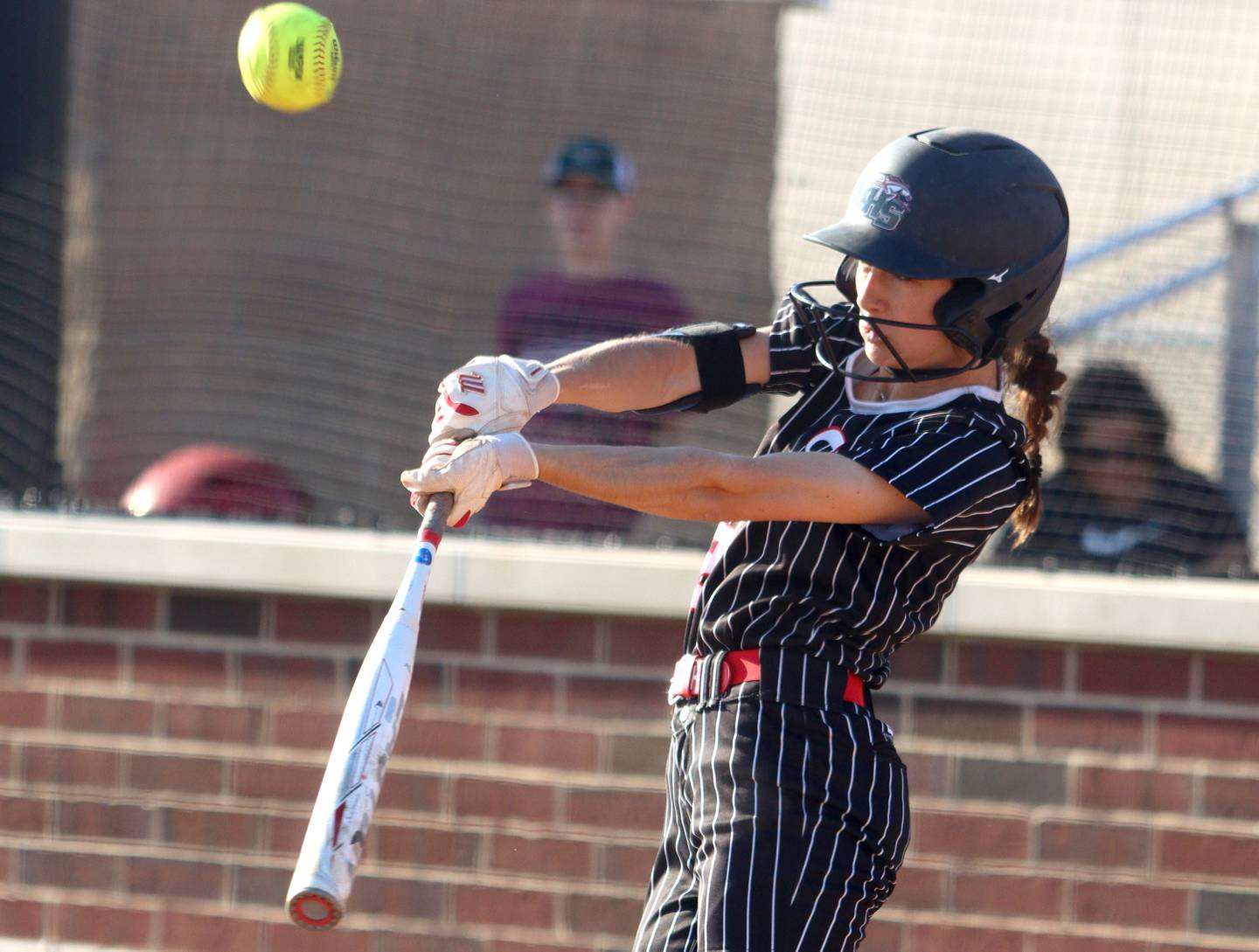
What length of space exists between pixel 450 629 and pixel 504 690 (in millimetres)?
206

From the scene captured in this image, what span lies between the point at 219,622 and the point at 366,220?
1.18 meters

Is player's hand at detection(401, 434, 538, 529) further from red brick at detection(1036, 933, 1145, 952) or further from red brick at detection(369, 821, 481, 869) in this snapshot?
red brick at detection(1036, 933, 1145, 952)

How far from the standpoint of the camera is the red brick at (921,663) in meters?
3.76

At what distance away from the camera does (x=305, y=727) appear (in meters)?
3.99

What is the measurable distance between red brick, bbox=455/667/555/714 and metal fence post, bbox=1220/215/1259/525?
5.84ft

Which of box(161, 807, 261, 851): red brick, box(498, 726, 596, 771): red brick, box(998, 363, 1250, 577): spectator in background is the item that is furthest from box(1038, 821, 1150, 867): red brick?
box(161, 807, 261, 851): red brick

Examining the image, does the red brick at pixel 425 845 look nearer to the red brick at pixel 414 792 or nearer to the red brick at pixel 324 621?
the red brick at pixel 414 792

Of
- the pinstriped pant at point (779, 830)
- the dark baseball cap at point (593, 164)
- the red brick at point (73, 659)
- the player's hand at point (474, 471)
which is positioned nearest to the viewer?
the player's hand at point (474, 471)

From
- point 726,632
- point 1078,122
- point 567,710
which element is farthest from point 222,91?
point 726,632

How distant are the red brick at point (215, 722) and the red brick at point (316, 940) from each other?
0.50 metres

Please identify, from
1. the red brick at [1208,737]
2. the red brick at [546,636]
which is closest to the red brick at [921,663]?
the red brick at [1208,737]

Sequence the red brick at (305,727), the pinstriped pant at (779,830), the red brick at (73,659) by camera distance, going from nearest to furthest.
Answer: the pinstriped pant at (779,830) < the red brick at (305,727) < the red brick at (73,659)

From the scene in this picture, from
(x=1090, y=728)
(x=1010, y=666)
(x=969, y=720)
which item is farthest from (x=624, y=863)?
(x=1090, y=728)

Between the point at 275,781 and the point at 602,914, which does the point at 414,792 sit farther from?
the point at 602,914
